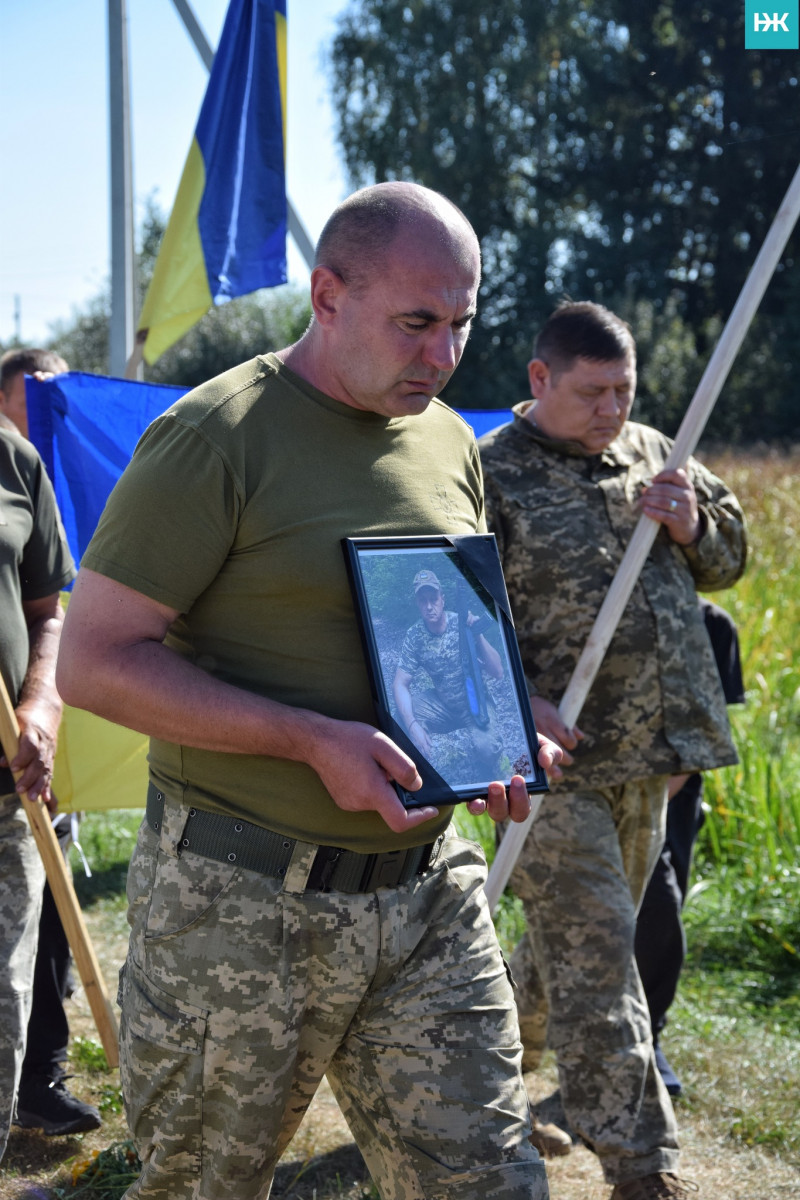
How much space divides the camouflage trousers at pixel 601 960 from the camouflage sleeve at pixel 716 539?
25.4 inches

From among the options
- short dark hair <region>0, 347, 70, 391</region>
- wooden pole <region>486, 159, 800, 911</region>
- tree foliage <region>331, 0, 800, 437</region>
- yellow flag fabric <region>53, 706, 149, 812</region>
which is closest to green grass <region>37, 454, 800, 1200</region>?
yellow flag fabric <region>53, 706, 149, 812</region>

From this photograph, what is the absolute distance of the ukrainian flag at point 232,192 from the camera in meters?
5.30

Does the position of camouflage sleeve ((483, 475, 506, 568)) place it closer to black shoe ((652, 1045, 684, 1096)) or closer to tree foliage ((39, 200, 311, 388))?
black shoe ((652, 1045, 684, 1096))

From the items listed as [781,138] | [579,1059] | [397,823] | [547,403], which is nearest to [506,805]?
[397,823]

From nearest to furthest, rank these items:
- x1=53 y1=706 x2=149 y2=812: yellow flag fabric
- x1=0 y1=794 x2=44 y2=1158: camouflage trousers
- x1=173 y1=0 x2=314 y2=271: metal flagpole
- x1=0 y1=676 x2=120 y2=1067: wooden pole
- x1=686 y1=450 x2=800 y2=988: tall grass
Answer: x1=0 y1=794 x2=44 y2=1158: camouflage trousers, x1=0 y1=676 x2=120 y2=1067: wooden pole, x1=53 y1=706 x2=149 y2=812: yellow flag fabric, x1=686 y1=450 x2=800 y2=988: tall grass, x1=173 y1=0 x2=314 y2=271: metal flagpole

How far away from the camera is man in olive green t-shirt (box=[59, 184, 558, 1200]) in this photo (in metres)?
1.96

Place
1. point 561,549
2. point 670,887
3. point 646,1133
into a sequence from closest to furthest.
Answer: point 646,1133 < point 561,549 < point 670,887

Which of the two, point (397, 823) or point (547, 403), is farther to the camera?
point (547, 403)

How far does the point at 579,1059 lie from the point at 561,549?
1.35m

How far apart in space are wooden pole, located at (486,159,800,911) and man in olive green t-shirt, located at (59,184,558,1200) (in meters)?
1.17

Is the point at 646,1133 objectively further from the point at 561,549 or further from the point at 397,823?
the point at 397,823

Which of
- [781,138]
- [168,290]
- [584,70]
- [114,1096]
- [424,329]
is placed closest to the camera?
[424,329]

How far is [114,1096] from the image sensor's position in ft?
12.5

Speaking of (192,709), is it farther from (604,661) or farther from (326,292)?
(604,661)
